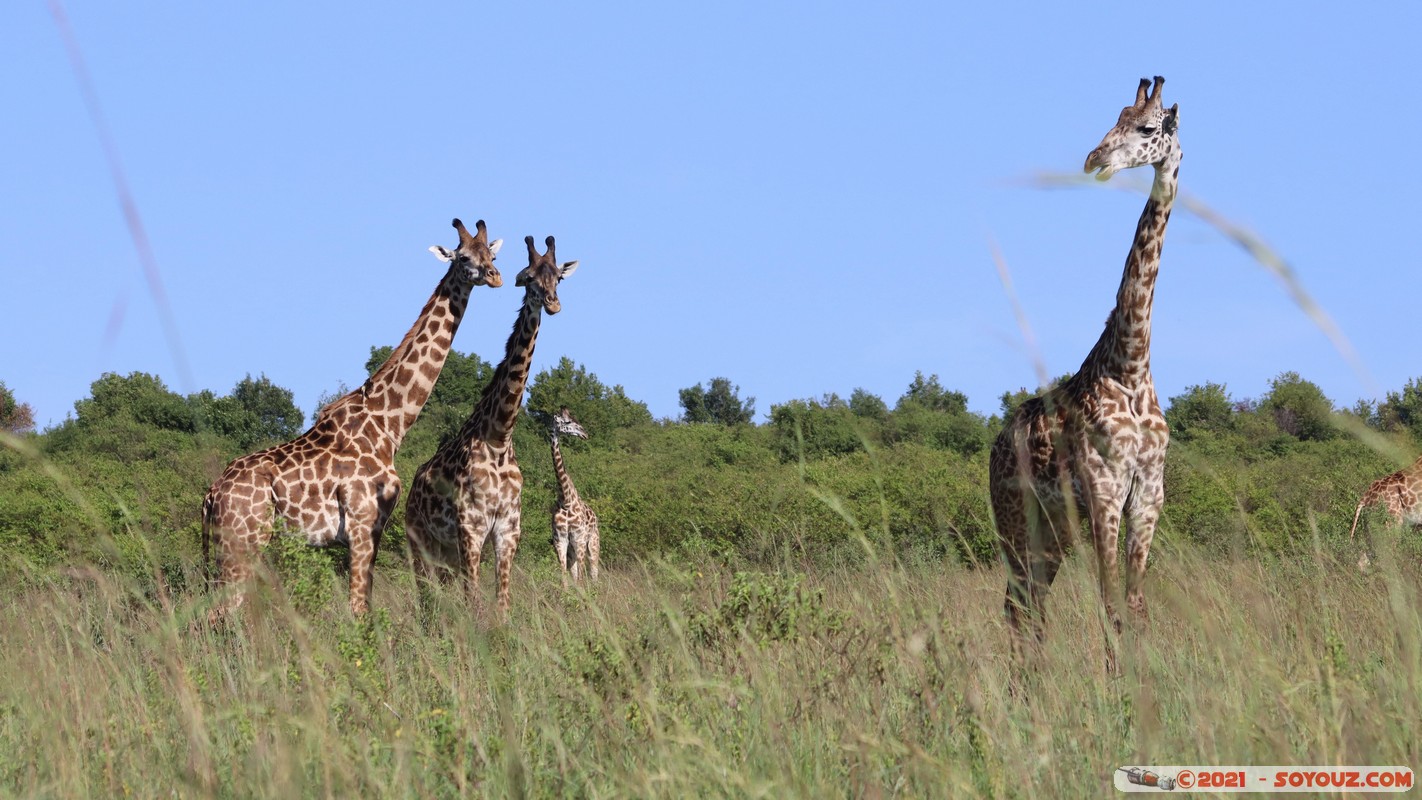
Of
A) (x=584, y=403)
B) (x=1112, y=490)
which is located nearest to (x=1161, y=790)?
(x=1112, y=490)

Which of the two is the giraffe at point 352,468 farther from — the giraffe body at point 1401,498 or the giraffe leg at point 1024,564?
the giraffe body at point 1401,498

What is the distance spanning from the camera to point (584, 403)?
120 ft

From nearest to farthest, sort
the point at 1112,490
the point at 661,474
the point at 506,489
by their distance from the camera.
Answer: the point at 1112,490, the point at 506,489, the point at 661,474

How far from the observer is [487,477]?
9414 mm

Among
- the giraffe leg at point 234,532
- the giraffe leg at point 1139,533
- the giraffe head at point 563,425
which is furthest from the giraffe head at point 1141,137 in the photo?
the giraffe head at point 563,425

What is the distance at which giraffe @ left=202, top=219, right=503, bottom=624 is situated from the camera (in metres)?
8.53

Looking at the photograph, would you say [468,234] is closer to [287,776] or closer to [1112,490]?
[1112,490]

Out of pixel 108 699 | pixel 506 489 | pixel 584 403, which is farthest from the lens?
pixel 584 403

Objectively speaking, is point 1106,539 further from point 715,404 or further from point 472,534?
point 715,404

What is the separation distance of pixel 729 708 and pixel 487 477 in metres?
5.35

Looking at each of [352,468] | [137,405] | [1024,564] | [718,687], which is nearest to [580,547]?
[352,468]

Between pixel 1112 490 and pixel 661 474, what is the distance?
19.9 metres

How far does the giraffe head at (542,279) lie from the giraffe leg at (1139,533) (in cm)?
413

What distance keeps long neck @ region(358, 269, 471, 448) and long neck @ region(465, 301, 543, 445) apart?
1.32 feet
